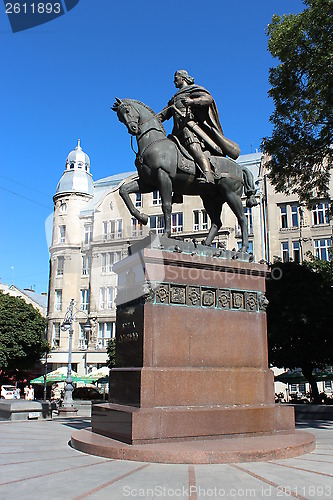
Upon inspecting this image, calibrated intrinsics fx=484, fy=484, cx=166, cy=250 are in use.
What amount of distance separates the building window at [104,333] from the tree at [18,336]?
260 inches

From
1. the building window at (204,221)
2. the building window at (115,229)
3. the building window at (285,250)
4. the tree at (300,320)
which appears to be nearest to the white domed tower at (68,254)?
the building window at (115,229)

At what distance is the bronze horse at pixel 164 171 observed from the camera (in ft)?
30.2

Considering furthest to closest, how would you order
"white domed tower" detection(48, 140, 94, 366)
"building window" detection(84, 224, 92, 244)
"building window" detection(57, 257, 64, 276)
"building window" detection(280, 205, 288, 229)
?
"building window" detection(57, 257, 64, 276), "building window" detection(84, 224, 92, 244), "white domed tower" detection(48, 140, 94, 366), "building window" detection(280, 205, 288, 229)

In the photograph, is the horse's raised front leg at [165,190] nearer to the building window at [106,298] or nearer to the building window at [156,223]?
the building window at [156,223]

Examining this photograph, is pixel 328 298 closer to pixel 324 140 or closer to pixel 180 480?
pixel 324 140

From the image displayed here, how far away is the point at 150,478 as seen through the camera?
17.0 ft

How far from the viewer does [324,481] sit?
16.8 ft

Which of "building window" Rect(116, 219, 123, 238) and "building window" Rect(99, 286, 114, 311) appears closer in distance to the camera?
"building window" Rect(99, 286, 114, 311)

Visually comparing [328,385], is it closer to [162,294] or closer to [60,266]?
[60,266]

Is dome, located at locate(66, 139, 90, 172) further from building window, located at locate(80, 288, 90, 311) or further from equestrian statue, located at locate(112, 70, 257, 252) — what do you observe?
equestrian statue, located at locate(112, 70, 257, 252)

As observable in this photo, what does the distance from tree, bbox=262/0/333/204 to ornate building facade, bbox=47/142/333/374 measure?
23783 millimetres

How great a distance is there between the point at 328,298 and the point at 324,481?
63.0 feet

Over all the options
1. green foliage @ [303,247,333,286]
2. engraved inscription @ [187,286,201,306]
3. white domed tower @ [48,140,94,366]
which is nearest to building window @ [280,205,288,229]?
green foliage @ [303,247,333,286]

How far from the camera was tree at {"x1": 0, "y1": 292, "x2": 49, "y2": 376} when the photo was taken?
40.6 meters
